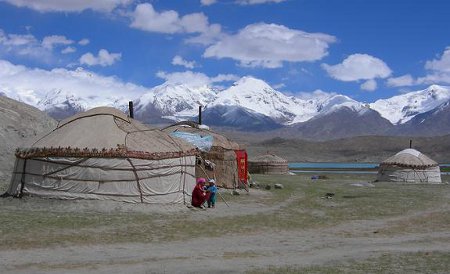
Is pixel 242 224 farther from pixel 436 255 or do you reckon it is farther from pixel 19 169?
pixel 19 169

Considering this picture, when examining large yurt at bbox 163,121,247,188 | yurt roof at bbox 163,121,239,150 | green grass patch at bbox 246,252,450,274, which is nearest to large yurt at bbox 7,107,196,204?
large yurt at bbox 163,121,247,188

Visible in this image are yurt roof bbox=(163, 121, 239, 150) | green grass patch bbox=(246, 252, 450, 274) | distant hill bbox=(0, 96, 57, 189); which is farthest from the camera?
distant hill bbox=(0, 96, 57, 189)

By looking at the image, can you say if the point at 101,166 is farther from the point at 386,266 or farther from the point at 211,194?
the point at 386,266

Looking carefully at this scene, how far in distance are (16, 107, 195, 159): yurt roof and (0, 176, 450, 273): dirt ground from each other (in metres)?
1.49

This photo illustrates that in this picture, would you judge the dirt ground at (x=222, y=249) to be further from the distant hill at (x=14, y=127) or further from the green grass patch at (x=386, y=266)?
the distant hill at (x=14, y=127)

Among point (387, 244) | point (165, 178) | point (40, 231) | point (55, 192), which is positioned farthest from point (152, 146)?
point (387, 244)

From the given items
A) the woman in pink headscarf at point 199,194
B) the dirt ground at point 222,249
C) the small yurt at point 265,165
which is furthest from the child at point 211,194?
the small yurt at point 265,165

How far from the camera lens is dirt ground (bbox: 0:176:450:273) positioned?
9.94 m

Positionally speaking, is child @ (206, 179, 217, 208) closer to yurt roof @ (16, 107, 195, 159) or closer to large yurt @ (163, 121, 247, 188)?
yurt roof @ (16, 107, 195, 159)

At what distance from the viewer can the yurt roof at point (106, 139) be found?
17234 millimetres

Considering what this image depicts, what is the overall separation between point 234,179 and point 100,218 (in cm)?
1024

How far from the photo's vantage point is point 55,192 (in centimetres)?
1717

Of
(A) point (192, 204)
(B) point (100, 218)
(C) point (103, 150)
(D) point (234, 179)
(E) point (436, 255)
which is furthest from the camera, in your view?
(D) point (234, 179)

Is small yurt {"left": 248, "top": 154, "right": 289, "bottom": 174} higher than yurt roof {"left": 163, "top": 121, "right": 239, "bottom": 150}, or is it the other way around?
yurt roof {"left": 163, "top": 121, "right": 239, "bottom": 150}
